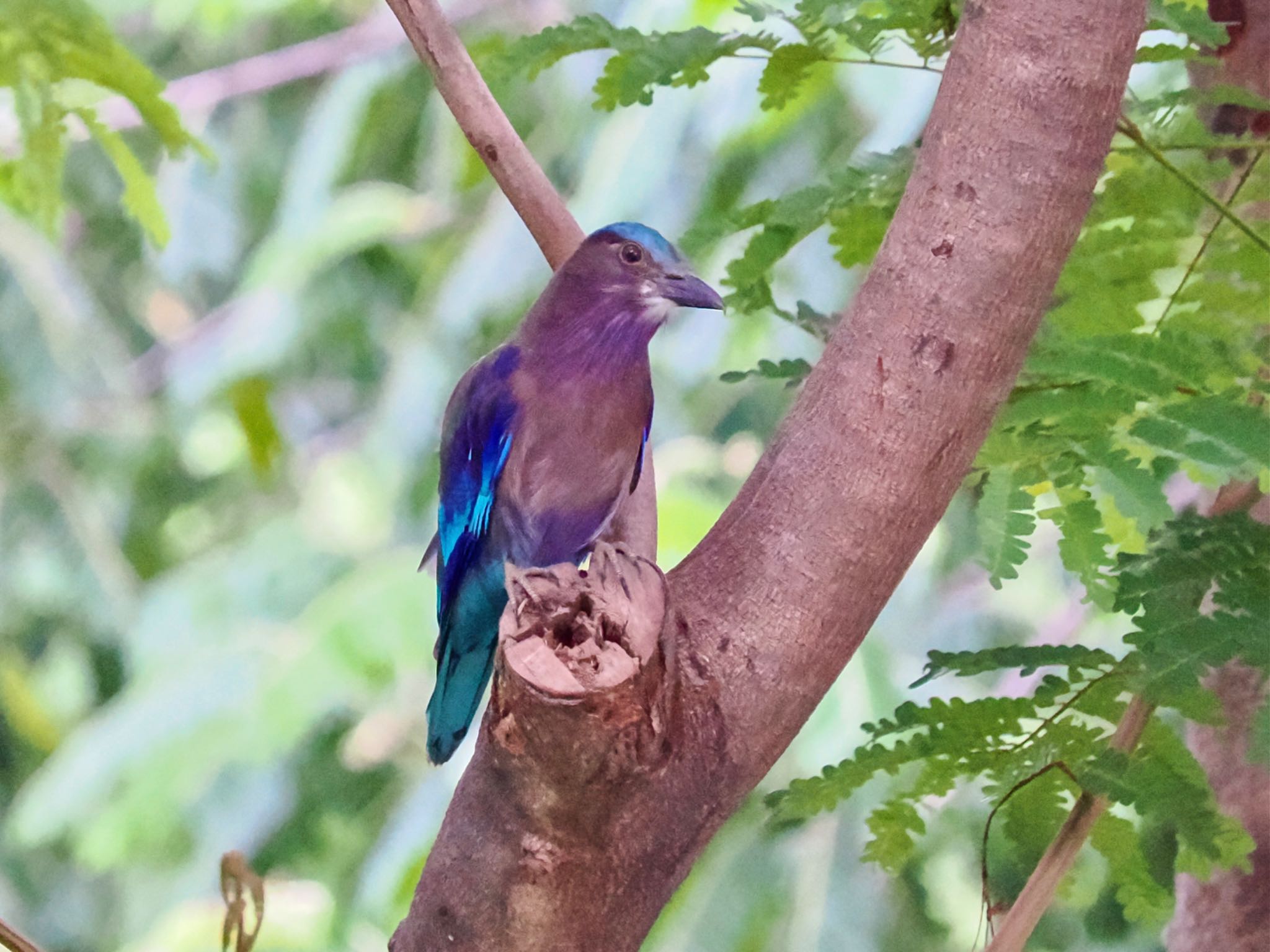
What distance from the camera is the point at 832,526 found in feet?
2.68

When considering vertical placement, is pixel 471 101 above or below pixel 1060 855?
above

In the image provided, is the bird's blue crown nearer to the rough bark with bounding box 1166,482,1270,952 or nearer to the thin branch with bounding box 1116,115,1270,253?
the thin branch with bounding box 1116,115,1270,253

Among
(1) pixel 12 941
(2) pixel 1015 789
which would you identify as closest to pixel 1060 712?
(2) pixel 1015 789

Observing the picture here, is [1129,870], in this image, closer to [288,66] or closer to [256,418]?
[256,418]

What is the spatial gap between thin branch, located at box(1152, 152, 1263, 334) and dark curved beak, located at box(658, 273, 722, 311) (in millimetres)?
371

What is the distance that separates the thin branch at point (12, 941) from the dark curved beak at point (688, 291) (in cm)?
72

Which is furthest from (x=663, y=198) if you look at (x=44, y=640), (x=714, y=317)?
(x=44, y=640)

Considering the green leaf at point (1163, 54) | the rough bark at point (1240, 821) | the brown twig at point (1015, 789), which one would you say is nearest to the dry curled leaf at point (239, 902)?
the brown twig at point (1015, 789)

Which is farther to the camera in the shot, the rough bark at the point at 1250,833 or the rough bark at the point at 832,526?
the rough bark at the point at 1250,833

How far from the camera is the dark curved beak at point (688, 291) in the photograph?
1183mm

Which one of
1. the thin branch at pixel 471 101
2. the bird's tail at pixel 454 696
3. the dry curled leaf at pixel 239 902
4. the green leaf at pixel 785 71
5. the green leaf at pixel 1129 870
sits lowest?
the dry curled leaf at pixel 239 902

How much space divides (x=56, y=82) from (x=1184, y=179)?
1019 millimetres

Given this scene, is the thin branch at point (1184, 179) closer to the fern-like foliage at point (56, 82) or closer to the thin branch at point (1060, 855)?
the thin branch at point (1060, 855)

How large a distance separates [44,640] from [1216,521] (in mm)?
3563
